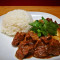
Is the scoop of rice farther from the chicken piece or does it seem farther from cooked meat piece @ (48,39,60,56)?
cooked meat piece @ (48,39,60,56)

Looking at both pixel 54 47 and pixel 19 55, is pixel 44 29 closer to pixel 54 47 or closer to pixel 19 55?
pixel 54 47

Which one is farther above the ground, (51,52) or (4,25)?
(4,25)

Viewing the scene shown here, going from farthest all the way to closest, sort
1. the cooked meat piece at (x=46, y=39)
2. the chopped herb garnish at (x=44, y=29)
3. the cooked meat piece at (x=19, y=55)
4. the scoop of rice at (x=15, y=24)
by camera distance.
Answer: the scoop of rice at (x=15, y=24) → the chopped herb garnish at (x=44, y=29) → the cooked meat piece at (x=46, y=39) → the cooked meat piece at (x=19, y=55)

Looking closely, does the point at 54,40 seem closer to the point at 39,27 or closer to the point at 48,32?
the point at 48,32

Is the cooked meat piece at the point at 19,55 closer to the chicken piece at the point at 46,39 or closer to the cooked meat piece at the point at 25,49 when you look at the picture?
the cooked meat piece at the point at 25,49

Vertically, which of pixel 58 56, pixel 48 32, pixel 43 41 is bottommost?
pixel 58 56

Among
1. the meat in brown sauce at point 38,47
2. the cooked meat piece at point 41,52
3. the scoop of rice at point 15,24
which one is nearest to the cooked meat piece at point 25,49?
the meat in brown sauce at point 38,47

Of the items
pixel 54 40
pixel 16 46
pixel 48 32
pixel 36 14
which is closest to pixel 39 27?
pixel 48 32
